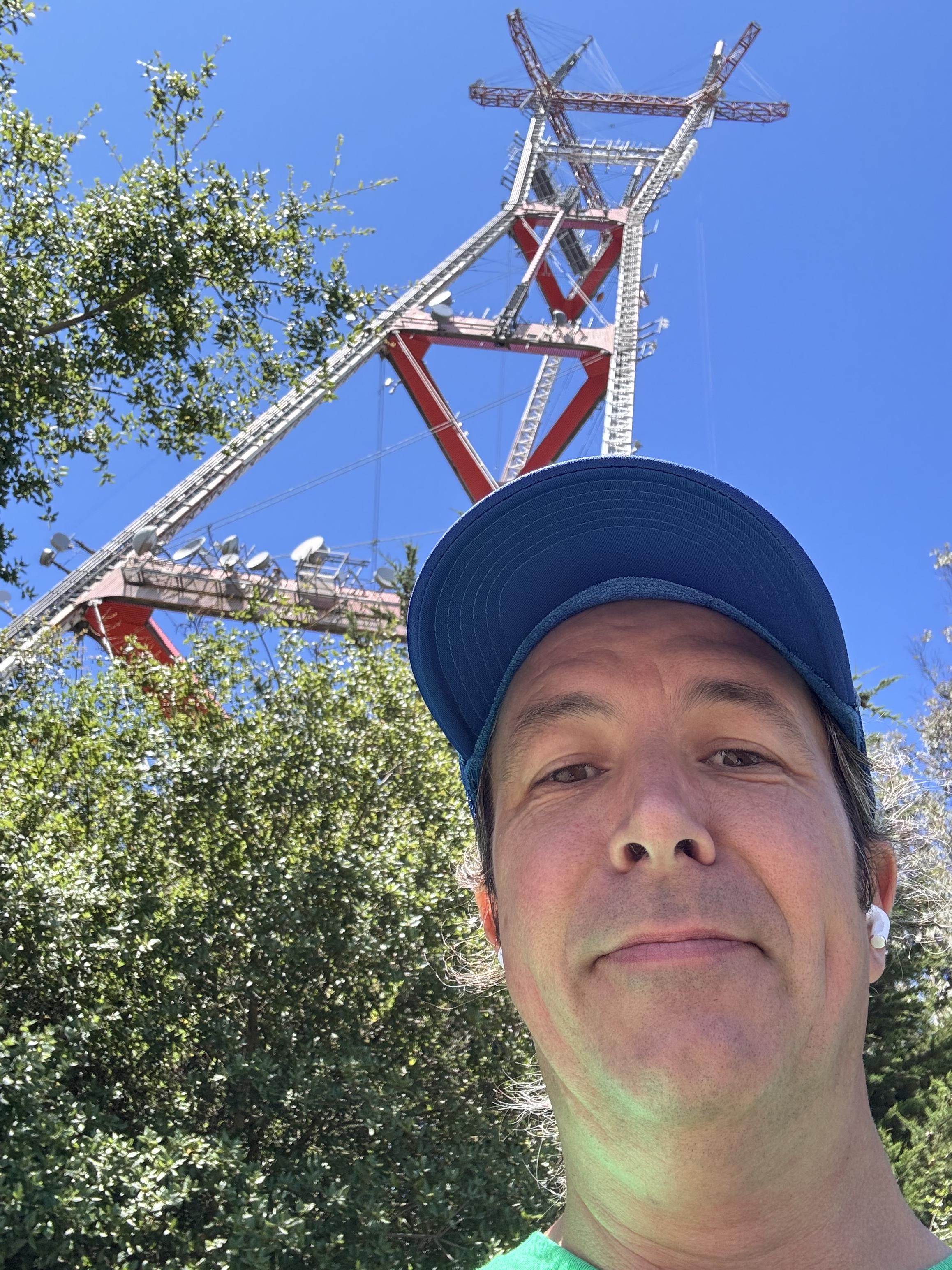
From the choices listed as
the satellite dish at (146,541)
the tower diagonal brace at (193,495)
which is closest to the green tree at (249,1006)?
the tower diagonal brace at (193,495)

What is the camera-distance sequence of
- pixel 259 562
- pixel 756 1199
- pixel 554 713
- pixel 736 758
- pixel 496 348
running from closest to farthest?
1. pixel 756 1199
2. pixel 736 758
3. pixel 554 713
4. pixel 259 562
5. pixel 496 348

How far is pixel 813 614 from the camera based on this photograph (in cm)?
178

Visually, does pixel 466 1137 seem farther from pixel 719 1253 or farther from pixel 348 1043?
pixel 719 1253

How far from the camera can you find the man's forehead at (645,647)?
1738mm

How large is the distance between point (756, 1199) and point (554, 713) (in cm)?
79

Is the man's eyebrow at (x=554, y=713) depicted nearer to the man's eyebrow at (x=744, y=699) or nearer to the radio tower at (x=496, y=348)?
the man's eyebrow at (x=744, y=699)

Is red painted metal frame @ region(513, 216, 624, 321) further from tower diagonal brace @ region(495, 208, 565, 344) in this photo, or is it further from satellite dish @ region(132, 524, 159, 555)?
satellite dish @ region(132, 524, 159, 555)

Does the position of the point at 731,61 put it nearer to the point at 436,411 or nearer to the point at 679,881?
the point at 436,411

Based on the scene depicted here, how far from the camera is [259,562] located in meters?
22.3

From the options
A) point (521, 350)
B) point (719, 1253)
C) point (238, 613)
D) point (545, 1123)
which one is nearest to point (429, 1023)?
point (545, 1123)

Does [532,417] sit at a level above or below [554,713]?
above

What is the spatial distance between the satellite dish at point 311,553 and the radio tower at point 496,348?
0.04 meters

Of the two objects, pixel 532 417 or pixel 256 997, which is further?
pixel 532 417

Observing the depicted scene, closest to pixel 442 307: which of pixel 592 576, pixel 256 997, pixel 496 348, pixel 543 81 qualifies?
pixel 496 348
